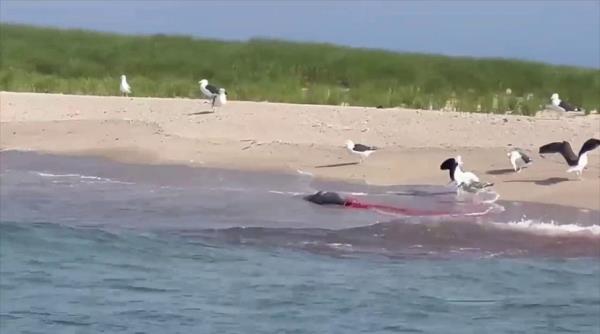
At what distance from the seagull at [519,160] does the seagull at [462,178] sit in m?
0.71

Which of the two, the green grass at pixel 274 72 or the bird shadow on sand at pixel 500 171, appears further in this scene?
the green grass at pixel 274 72

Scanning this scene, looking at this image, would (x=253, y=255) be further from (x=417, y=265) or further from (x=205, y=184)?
(x=205, y=184)

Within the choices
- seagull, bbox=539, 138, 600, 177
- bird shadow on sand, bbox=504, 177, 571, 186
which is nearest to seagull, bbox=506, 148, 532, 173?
seagull, bbox=539, 138, 600, 177

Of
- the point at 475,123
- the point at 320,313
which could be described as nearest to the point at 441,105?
the point at 475,123

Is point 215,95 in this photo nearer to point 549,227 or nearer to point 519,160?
point 519,160

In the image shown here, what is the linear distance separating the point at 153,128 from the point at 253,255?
665 centimetres

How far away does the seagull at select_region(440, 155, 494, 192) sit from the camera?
1330 centimetres

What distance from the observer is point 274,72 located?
2500cm

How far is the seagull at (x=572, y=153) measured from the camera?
45.5ft

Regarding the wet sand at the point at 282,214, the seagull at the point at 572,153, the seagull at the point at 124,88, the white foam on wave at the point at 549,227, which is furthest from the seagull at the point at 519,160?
the seagull at the point at 124,88

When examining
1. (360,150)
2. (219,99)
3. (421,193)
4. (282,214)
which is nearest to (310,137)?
(360,150)

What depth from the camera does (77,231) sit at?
39.6ft

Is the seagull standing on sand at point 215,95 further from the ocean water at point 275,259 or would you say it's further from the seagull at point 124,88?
the ocean water at point 275,259

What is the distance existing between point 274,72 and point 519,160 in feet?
36.3
